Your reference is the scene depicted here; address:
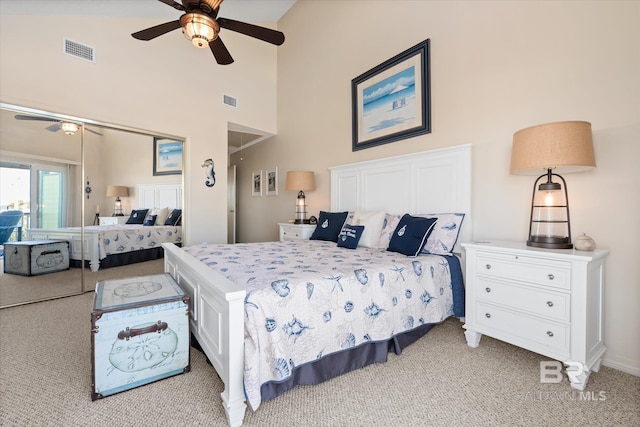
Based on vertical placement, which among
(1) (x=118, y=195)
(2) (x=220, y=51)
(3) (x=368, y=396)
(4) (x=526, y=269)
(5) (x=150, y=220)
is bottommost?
(3) (x=368, y=396)

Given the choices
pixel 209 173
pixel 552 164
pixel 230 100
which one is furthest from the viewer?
pixel 230 100

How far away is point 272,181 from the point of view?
5598 millimetres

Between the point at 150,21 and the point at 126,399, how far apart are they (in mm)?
4499

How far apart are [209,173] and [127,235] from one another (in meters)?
1.42

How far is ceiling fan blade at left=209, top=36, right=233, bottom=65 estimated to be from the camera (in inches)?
103

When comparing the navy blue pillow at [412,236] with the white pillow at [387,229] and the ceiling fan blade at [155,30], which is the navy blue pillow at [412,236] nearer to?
the white pillow at [387,229]

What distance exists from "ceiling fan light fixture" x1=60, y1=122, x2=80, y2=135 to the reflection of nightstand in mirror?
106cm

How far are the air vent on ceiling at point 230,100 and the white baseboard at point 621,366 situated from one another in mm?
5216

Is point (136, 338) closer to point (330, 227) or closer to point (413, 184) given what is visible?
point (330, 227)

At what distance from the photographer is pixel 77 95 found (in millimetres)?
3406

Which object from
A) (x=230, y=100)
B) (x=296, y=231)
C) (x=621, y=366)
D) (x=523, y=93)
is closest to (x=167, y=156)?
(x=230, y=100)

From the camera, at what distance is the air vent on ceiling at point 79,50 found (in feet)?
10.9

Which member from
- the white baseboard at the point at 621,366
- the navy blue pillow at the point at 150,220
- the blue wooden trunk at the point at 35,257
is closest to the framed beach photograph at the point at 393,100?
the white baseboard at the point at 621,366

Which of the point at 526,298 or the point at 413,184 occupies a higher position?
the point at 413,184
